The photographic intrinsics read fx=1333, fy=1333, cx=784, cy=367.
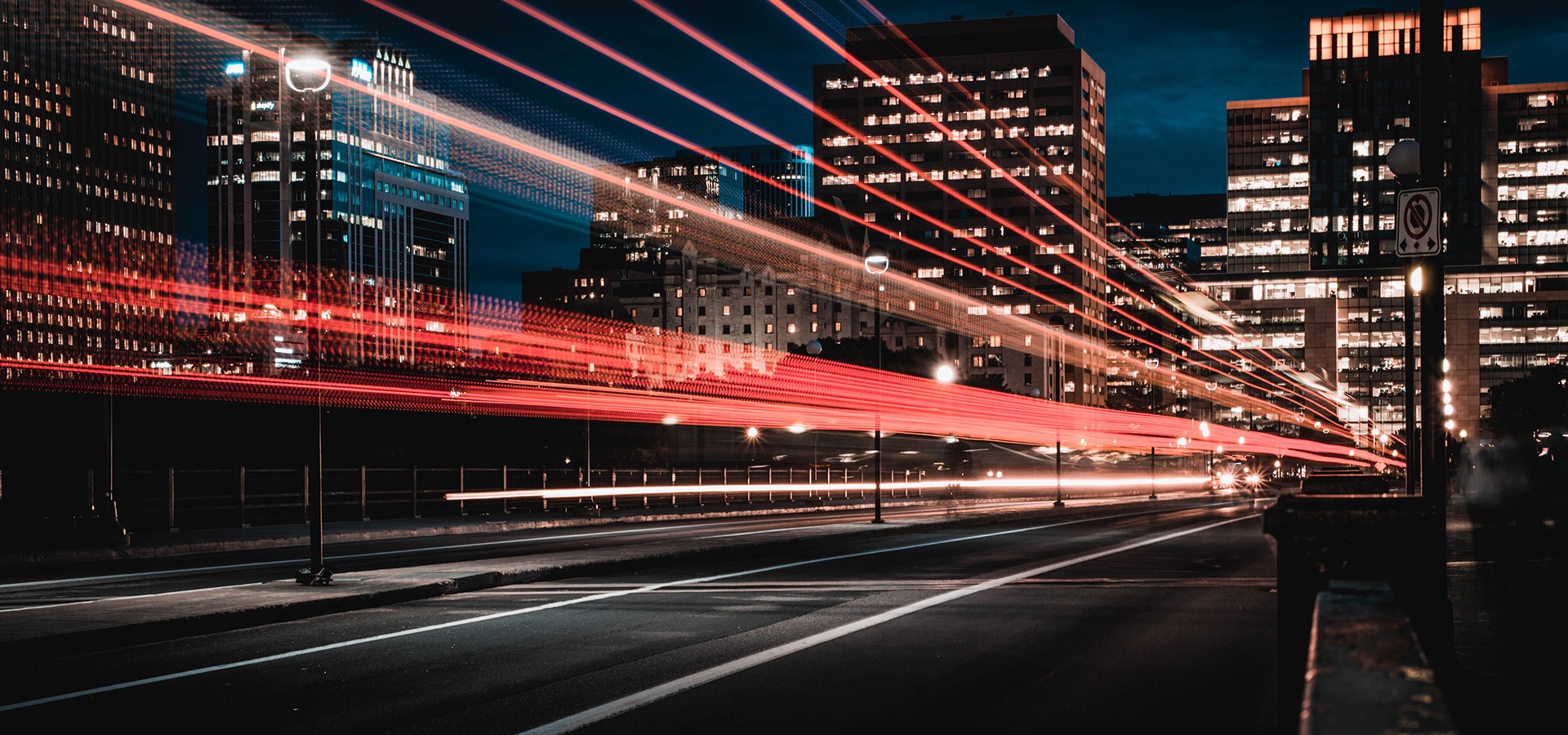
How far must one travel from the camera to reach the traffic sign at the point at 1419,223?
13125 mm

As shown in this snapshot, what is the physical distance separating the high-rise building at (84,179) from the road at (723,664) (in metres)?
131

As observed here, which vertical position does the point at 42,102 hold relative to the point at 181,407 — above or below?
above

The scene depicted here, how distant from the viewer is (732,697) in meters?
9.07

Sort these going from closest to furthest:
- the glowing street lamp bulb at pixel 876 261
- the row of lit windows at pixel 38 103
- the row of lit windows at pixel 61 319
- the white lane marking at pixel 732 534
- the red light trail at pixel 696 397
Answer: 1. the white lane marking at pixel 732 534
2. the glowing street lamp bulb at pixel 876 261
3. the red light trail at pixel 696 397
4. the row of lit windows at pixel 61 319
5. the row of lit windows at pixel 38 103

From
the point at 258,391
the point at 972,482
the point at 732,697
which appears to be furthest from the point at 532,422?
the point at 732,697

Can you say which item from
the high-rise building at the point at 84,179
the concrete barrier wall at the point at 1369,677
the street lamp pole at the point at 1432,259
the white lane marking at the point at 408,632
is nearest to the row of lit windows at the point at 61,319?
the high-rise building at the point at 84,179

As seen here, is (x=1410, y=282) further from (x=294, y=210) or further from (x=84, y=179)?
(x=84, y=179)

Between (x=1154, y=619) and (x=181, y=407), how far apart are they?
66889 mm

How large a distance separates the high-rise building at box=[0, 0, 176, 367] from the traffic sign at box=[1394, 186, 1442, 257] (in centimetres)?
13580

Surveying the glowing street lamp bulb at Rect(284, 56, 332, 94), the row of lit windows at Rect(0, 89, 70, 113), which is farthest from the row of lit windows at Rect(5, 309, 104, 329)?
the glowing street lamp bulb at Rect(284, 56, 332, 94)

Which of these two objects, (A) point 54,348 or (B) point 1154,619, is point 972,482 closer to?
(B) point 1154,619

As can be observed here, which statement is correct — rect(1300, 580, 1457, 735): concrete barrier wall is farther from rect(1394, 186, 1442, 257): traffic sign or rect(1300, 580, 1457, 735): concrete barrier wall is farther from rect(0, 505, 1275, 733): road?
rect(1394, 186, 1442, 257): traffic sign

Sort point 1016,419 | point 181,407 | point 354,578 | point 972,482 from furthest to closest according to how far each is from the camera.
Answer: point 1016,419, point 972,482, point 181,407, point 354,578

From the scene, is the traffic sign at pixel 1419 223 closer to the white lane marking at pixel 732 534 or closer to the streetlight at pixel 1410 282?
Result: the streetlight at pixel 1410 282
